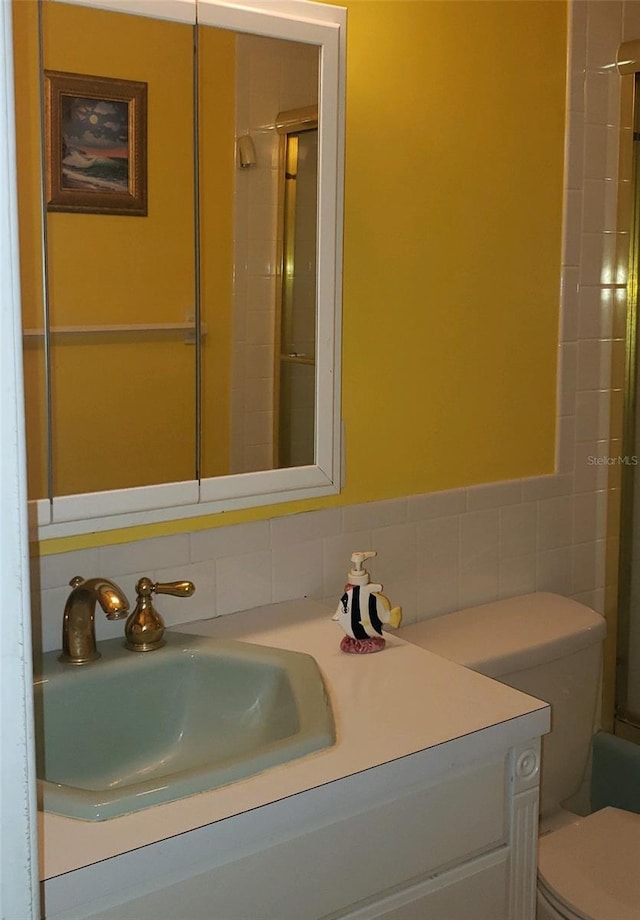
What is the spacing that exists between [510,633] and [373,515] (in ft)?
1.09

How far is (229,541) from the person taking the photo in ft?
5.36

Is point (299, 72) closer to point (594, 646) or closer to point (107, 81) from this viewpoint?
point (107, 81)

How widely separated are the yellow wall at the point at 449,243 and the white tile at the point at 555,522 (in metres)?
0.08

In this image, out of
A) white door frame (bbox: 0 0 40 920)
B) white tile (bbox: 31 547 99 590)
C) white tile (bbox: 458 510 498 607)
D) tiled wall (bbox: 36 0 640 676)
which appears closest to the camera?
white door frame (bbox: 0 0 40 920)

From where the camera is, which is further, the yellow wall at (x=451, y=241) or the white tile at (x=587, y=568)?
the white tile at (x=587, y=568)

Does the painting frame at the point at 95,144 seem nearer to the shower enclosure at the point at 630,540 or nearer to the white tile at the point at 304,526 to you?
the white tile at the point at 304,526

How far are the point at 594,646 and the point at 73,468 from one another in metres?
1.04

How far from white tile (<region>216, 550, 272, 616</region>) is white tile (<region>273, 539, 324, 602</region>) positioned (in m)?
0.02

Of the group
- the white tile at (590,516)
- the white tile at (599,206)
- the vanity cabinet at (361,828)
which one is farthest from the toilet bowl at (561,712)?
the white tile at (599,206)

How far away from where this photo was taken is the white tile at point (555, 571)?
2.09 m

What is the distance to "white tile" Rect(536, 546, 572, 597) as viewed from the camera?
6.87 feet

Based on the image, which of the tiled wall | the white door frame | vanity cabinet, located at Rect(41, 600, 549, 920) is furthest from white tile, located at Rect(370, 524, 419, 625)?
the white door frame

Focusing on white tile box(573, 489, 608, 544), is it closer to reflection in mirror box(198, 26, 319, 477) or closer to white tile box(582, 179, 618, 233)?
white tile box(582, 179, 618, 233)

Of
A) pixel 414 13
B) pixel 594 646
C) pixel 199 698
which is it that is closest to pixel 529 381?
pixel 594 646
